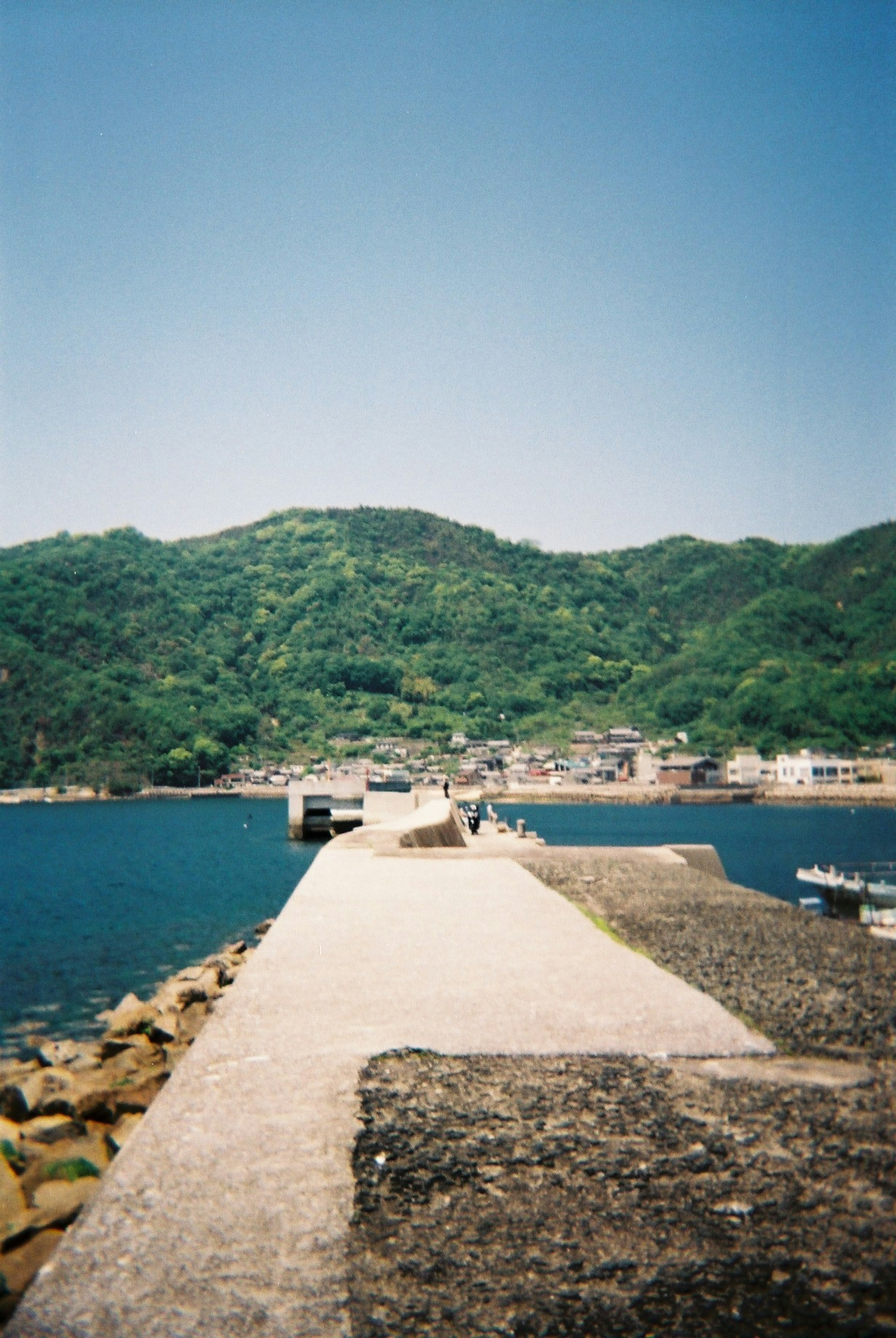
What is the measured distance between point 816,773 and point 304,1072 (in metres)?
117

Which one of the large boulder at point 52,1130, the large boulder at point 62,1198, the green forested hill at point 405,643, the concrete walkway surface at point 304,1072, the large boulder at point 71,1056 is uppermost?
the green forested hill at point 405,643

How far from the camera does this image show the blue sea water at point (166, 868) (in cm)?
1862

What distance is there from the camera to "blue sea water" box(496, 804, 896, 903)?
48094 mm

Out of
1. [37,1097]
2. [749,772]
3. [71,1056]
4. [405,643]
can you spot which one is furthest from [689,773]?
[37,1097]

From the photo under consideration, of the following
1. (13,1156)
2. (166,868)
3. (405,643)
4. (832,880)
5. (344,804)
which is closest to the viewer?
(13,1156)

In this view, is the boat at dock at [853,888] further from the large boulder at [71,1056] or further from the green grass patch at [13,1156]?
the green grass patch at [13,1156]

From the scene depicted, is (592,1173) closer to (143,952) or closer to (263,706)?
(143,952)

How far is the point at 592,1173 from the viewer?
3.29 m

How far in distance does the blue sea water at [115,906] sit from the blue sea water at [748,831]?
1144 cm

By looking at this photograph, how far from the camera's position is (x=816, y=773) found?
115 metres

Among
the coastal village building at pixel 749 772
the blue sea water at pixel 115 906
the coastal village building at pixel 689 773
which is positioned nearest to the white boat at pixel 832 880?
the blue sea water at pixel 115 906

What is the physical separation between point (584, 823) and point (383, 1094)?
3176 inches

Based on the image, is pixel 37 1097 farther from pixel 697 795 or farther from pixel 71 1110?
pixel 697 795

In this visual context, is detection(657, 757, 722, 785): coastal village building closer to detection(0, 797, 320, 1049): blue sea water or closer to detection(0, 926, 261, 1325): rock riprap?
detection(0, 797, 320, 1049): blue sea water
